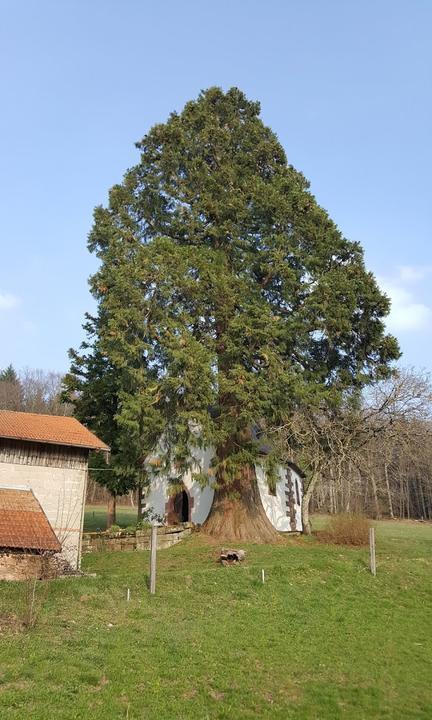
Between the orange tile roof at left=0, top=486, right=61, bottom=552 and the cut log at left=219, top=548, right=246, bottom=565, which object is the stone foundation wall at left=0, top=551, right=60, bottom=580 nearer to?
the orange tile roof at left=0, top=486, right=61, bottom=552

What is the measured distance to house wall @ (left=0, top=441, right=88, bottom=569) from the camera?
17609 mm

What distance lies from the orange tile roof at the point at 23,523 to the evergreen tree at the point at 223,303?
3.85 m

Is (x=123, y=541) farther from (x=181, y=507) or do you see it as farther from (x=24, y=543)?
(x=24, y=543)

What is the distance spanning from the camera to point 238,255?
22.0 meters

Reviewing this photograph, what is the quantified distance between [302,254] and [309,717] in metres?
16.8

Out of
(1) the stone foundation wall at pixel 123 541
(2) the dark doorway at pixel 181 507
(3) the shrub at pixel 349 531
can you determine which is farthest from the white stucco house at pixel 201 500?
(3) the shrub at pixel 349 531

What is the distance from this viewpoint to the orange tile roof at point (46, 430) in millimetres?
17719

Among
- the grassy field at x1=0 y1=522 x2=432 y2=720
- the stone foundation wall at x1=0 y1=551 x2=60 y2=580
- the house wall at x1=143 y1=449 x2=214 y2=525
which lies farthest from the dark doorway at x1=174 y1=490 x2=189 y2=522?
the stone foundation wall at x1=0 y1=551 x2=60 y2=580

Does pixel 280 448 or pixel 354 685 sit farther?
pixel 280 448

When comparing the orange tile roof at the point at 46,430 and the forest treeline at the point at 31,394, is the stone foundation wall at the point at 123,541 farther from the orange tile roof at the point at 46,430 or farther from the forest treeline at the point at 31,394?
the forest treeline at the point at 31,394

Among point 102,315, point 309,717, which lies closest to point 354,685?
point 309,717

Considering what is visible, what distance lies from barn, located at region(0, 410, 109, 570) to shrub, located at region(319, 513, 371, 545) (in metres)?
9.20

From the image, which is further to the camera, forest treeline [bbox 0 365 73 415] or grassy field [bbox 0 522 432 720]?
forest treeline [bbox 0 365 73 415]

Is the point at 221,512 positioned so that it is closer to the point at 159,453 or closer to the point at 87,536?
the point at 159,453
